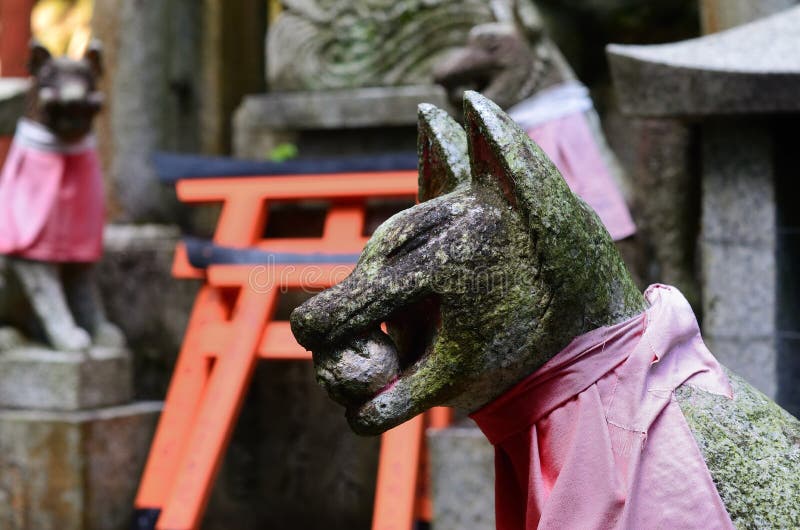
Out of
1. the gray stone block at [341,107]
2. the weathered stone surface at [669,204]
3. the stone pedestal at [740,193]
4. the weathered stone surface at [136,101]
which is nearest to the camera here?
the stone pedestal at [740,193]

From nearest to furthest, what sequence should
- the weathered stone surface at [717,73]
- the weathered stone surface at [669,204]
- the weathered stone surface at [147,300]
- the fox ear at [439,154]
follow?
the fox ear at [439,154] → the weathered stone surface at [717,73] → the weathered stone surface at [669,204] → the weathered stone surface at [147,300]

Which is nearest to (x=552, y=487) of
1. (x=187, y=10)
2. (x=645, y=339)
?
(x=645, y=339)

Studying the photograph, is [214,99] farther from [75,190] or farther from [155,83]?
[75,190]

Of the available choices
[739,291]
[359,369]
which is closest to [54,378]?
[739,291]

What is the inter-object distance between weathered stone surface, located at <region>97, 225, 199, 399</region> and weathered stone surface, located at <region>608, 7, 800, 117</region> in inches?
91.6

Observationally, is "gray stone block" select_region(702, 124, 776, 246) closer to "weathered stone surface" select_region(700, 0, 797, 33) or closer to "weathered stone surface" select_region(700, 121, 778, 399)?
"weathered stone surface" select_region(700, 121, 778, 399)

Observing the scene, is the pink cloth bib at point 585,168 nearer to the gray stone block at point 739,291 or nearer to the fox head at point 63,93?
the gray stone block at point 739,291

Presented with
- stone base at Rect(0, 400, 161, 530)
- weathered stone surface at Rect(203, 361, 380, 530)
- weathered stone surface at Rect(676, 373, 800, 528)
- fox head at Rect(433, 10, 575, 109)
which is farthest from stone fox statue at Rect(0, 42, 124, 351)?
weathered stone surface at Rect(676, 373, 800, 528)

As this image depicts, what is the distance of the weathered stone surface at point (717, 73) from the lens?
2.37m

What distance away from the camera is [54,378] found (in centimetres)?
372

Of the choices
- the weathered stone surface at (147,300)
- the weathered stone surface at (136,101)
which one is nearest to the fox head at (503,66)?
the weathered stone surface at (147,300)

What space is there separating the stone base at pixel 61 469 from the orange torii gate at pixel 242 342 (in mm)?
393

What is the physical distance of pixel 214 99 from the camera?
5.98 metres

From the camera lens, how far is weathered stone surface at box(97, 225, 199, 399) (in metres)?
4.32
